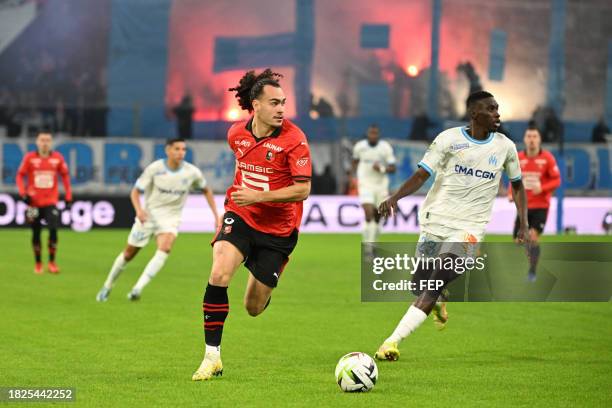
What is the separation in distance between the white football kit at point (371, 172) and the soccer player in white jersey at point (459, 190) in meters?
11.8

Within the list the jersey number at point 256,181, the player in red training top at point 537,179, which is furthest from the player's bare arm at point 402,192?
the player in red training top at point 537,179

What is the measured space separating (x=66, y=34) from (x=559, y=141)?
14.6 meters

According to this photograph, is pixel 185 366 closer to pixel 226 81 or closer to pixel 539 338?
pixel 539 338

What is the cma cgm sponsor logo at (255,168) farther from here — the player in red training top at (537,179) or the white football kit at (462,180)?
the player in red training top at (537,179)

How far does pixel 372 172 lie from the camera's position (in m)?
21.2

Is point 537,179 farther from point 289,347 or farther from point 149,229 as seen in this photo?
point 289,347

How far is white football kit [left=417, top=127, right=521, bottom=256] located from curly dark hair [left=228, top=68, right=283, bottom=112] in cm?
151

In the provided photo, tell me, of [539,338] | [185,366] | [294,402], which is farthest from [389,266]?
[294,402]

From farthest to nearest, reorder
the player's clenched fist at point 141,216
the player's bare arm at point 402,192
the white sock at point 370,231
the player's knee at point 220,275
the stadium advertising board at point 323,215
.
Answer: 1. the stadium advertising board at point 323,215
2. the white sock at point 370,231
3. the player's clenched fist at point 141,216
4. the player's bare arm at point 402,192
5. the player's knee at point 220,275

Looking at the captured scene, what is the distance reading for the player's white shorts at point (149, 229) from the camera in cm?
1339

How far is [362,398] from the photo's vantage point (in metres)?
7.29

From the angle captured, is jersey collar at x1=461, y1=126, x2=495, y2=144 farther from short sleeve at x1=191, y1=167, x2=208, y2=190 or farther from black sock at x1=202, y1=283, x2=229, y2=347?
short sleeve at x1=191, y1=167, x2=208, y2=190

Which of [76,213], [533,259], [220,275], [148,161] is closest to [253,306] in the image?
[220,275]

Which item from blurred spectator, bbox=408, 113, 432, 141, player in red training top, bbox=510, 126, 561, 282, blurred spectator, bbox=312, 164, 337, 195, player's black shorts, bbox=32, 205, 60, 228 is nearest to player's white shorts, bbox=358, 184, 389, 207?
player in red training top, bbox=510, 126, 561, 282
